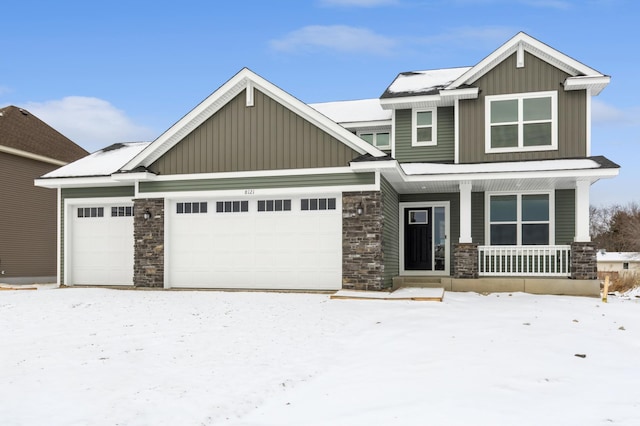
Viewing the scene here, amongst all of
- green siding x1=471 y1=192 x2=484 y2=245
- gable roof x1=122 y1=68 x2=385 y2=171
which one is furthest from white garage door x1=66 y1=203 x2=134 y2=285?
green siding x1=471 y1=192 x2=484 y2=245

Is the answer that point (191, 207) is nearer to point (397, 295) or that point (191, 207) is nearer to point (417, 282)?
point (397, 295)

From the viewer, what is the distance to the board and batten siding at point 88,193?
54.6 feet

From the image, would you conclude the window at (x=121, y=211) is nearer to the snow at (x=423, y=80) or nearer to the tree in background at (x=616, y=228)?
the snow at (x=423, y=80)

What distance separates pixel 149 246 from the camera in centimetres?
1550

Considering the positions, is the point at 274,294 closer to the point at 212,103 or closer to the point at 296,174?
the point at 296,174

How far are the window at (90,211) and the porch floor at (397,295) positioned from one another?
8.45 metres

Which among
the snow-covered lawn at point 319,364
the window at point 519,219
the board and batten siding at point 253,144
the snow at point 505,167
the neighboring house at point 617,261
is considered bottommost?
the neighboring house at point 617,261

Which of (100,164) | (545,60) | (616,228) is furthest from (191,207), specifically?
(616,228)

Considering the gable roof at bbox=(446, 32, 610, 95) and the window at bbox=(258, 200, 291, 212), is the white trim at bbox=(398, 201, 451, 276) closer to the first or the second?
the gable roof at bbox=(446, 32, 610, 95)

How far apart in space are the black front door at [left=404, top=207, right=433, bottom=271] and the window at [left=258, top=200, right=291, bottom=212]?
14.8 feet

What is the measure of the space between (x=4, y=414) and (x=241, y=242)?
9.94 meters

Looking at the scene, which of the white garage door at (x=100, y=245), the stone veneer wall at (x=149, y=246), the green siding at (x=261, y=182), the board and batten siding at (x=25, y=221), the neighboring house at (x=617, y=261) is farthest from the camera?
the neighboring house at (x=617, y=261)

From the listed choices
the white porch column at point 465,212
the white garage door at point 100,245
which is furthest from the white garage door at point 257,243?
the white porch column at point 465,212

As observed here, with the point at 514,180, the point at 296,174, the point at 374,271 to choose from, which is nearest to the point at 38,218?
the point at 296,174
